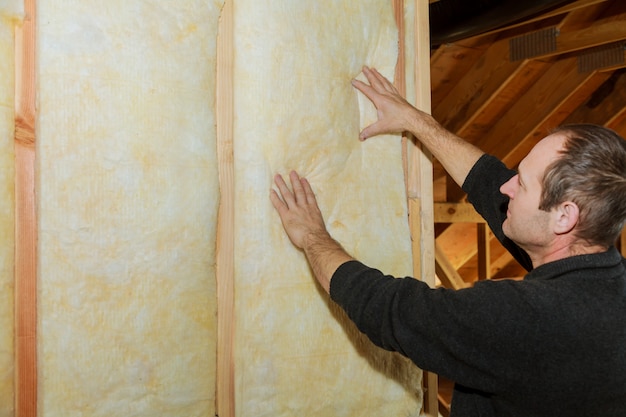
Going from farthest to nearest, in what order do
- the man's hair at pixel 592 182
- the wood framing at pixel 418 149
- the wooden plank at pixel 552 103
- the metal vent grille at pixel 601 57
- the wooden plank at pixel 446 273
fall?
the wooden plank at pixel 446 273 → the wooden plank at pixel 552 103 → the metal vent grille at pixel 601 57 → the wood framing at pixel 418 149 → the man's hair at pixel 592 182

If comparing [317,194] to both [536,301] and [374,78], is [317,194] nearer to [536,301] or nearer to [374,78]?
[374,78]

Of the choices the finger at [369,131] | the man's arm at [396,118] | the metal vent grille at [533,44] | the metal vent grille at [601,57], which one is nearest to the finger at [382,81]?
the man's arm at [396,118]

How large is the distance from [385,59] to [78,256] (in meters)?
0.95

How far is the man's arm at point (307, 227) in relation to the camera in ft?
4.55

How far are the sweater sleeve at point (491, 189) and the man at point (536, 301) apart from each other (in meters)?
0.24

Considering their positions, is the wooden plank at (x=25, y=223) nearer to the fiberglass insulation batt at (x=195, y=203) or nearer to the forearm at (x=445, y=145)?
the fiberglass insulation batt at (x=195, y=203)

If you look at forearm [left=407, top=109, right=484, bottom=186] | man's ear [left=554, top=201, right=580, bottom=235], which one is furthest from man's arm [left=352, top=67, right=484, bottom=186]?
man's ear [left=554, top=201, right=580, bottom=235]

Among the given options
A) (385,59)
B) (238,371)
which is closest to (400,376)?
(238,371)

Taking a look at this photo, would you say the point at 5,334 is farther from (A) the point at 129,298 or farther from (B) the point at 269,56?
(B) the point at 269,56

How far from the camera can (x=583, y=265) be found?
1.29 m

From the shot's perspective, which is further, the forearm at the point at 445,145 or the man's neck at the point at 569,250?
the forearm at the point at 445,145

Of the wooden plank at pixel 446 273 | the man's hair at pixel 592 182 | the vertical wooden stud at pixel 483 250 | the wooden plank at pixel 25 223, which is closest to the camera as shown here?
the wooden plank at pixel 25 223

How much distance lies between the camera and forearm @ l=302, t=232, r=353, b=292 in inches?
54.1

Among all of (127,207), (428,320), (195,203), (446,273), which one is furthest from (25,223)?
(446,273)
